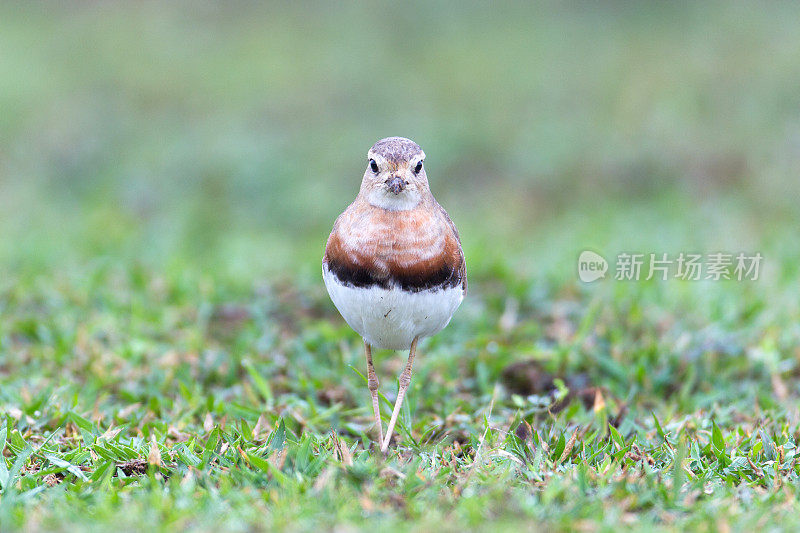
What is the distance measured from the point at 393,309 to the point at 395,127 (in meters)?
5.67

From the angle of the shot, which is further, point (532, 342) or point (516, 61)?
point (516, 61)

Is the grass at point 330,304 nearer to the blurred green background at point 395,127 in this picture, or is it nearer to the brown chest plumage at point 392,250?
the blurred green background at point 395,127

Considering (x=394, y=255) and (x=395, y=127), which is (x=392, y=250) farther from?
(x=395, y=127)

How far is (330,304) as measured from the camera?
18.5ft

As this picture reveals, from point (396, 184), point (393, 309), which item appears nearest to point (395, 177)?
point (396, 184)

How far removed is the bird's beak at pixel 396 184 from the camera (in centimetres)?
346

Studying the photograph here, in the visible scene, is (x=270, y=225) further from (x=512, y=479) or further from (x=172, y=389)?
(x=512, y=479)

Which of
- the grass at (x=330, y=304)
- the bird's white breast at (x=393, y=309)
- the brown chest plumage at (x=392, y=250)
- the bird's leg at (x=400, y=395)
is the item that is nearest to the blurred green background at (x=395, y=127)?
the grass at (x=330, y=304)

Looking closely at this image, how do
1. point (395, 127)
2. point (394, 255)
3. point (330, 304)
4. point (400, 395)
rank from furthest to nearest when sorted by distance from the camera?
1. point (395, 127)
2. point (330, 304)
3. point (400, 395)
4. point (394, 255)

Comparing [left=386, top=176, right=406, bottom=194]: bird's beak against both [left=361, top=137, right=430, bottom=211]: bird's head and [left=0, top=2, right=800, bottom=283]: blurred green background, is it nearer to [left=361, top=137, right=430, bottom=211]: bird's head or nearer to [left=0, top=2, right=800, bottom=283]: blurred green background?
[left=361, top=137, right=430, bottom=211]: bird's head

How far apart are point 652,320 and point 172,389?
264cm

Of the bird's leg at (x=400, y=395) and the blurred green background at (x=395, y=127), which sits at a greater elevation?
the blurred green background at (x=395, y=127)

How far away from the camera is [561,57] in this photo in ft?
34.1

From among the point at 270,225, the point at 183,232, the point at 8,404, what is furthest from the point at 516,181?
the point at 8,404
